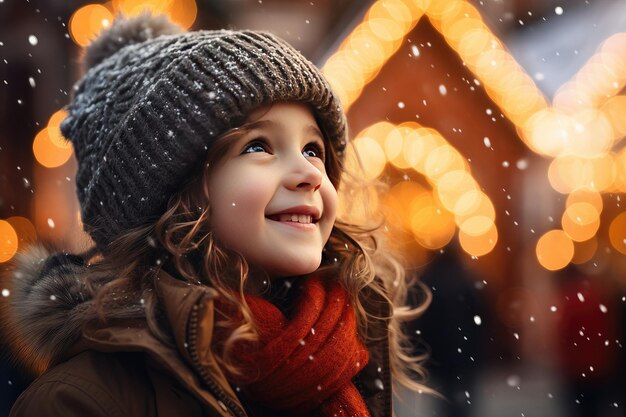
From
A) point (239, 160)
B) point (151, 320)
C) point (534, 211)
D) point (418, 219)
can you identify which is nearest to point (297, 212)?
point (239, 160)

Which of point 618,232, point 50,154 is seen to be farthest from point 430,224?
point 50,154

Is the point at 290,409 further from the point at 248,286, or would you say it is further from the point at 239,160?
the point at 239,160

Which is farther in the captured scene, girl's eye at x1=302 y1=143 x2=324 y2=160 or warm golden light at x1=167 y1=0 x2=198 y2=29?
warm golden light at x1=167 y1=0 x2=198 y2=29

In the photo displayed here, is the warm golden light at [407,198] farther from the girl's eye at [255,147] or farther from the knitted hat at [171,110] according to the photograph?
the girl's eye at [255,147]

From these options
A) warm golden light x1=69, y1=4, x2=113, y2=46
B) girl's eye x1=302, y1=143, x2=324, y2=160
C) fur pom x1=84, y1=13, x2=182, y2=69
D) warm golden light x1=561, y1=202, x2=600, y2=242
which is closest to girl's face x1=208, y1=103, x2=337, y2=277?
girl's eye x1=302, y1=143, x2=324, y2=160

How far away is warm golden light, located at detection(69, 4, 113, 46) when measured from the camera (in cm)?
677

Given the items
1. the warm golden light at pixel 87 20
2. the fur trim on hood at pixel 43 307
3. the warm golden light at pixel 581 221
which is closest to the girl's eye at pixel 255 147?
the fur trim on hood at pixel 43 307

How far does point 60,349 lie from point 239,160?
0.68 m

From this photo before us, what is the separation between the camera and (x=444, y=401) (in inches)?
253

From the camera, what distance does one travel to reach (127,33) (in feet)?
8.29

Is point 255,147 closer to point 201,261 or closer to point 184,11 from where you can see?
point 201,261

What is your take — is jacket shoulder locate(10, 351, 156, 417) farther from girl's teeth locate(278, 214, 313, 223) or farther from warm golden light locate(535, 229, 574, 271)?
warm golden light locate(535, 229, 574, 271)

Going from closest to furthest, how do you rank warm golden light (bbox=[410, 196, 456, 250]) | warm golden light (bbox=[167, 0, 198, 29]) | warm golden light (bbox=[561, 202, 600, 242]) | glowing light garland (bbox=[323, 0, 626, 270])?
1. glowing light garland (bbox=[323, 0, 626, 270])
2. warm golden light (bbox=[410, 196, 456, 250])
3. warm golden light (bbox=[167, 0, 198, 29])
4. warm golden light (bbox=[561, 202, 600, 242])

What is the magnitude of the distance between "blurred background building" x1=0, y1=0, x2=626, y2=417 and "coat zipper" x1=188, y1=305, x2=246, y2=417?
4.20 m
